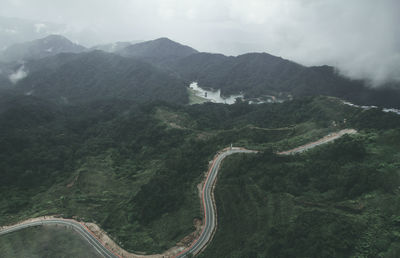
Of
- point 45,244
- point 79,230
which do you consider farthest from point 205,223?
point 45,244

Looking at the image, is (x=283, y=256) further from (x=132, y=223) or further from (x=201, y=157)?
(x=201, y=157)

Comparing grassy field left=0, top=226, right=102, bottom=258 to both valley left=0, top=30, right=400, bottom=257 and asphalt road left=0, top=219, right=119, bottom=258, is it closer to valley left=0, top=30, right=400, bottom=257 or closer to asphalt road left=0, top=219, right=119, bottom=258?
valley left=0, top=30, right=400, bottom=257

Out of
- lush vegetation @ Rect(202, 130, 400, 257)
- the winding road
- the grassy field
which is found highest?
lush vegetation @ Rect(202, 130, 400, 257)

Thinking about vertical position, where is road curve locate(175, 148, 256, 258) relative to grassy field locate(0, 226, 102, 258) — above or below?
above

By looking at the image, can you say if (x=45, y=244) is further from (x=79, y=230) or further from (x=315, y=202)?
(x=315, y=202)

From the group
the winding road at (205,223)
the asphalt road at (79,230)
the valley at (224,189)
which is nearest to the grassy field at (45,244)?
the valley at (224,189)

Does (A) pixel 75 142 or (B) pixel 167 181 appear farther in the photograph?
(A) pixel 75 142

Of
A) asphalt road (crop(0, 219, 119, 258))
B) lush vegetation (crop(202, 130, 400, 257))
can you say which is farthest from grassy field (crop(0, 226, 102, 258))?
lush vegetation (crop(202, 130, 400, 257))

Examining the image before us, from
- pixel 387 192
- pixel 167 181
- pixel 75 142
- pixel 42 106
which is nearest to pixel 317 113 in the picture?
pixel 387 192
